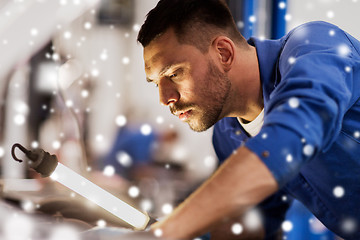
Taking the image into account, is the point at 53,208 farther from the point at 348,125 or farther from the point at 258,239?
the point at 348,125

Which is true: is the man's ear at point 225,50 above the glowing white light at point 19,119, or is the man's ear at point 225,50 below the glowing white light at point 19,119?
below

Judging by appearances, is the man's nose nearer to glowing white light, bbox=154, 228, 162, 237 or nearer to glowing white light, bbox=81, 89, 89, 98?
glowing white light, bbox=154, 228, 162, 237

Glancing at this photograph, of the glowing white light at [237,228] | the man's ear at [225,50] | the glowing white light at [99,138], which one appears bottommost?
the glowing white light at [237,228]

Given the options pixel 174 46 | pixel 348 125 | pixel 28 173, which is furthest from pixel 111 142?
pixel 348 125

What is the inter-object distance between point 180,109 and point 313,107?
41 centimetres

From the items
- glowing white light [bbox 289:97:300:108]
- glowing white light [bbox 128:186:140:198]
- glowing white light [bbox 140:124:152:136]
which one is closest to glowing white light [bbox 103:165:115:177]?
glowing white light [bbox 128:186:140:198]

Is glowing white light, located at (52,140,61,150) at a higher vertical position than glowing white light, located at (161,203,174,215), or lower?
higher

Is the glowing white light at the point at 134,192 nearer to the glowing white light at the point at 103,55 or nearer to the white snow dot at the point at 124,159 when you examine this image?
the white snow dot at the point at 124,159

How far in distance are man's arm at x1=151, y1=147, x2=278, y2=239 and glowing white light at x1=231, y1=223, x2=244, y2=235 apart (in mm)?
587

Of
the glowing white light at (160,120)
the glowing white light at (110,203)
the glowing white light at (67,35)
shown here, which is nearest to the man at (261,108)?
the glowing white light at (110,203)

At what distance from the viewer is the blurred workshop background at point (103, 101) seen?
1.48 meters

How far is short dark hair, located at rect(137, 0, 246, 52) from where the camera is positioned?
855mm

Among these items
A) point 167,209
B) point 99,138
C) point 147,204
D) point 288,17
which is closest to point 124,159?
point 99,138

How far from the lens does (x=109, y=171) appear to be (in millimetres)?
1842
